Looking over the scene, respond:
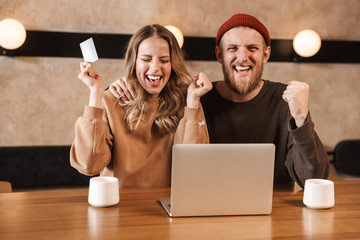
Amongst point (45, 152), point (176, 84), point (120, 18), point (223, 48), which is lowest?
point (45, 152)

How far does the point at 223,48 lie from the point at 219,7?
4.16ft

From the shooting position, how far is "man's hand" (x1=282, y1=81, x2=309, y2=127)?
169 centimetres

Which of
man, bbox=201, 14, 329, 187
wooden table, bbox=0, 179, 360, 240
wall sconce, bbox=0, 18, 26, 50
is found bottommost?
wooden table, bbox=0, 179, 360, 240

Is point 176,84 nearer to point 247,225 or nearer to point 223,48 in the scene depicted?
point 223,48

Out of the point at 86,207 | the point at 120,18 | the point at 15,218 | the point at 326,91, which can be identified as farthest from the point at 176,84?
the point at 326,91

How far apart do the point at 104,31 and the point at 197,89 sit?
1507 mm

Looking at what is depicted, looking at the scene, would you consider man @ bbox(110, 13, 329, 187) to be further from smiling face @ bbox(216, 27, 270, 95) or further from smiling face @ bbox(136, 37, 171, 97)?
smiling face @ bbox(136, 37, 171, 97)

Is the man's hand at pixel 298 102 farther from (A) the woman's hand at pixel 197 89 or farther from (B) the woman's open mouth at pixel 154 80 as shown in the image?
(B) the woman's open mouth at pixel 154 80

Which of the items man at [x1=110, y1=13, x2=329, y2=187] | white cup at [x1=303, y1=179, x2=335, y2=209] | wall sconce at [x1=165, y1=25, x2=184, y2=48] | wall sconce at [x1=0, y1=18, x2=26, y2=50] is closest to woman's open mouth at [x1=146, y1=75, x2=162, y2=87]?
man at [x1=110, y1=13, x2=329, y2=187]

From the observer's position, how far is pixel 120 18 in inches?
126

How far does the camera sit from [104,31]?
3.20 m

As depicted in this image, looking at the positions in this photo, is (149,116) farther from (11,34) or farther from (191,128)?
(11,34)

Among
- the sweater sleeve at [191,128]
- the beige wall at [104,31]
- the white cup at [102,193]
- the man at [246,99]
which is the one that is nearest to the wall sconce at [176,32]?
the beige wall at [104,31]

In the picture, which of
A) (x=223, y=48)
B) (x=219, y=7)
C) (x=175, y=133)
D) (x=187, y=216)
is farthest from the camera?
(x=219, y=7)
